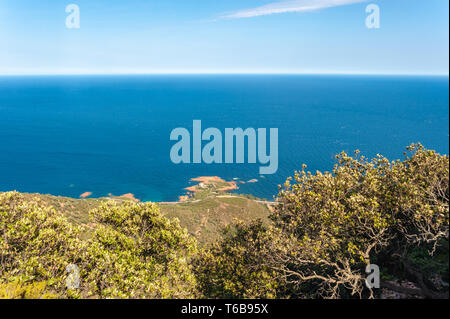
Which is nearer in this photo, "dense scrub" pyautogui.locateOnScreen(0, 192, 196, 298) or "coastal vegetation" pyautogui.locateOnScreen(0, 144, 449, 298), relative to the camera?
"coastal vegetation" pyautogui.locateOnScreen(0, 144, 449, 298)

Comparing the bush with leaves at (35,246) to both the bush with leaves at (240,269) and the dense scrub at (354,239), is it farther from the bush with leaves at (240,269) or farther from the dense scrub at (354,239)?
the dense scrub at (354,239)

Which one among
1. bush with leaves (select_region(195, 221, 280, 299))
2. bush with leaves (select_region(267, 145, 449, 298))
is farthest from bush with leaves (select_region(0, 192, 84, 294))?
bush with leaves (select_region(267, 145, 449, 298))

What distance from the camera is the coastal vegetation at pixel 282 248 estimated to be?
50.1ft

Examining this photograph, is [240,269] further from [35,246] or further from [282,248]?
[35,246]

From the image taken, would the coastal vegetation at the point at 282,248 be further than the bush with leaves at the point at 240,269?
No

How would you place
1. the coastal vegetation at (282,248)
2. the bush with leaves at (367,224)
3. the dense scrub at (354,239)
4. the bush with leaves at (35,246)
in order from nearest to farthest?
1. the dense scrub at (354,239)
2. the bush with leaves at (367,224)
3. the coastal vegetation at (282,248)
4. the bush with leaves at (35,246)

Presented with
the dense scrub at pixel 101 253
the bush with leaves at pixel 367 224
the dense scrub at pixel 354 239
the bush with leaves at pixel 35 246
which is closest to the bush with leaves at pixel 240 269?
the dense scrub at pixel 354 239

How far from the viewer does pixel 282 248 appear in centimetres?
1661

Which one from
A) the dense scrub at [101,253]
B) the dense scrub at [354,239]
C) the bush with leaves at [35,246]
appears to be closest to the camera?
the dense scrub at [354,239]

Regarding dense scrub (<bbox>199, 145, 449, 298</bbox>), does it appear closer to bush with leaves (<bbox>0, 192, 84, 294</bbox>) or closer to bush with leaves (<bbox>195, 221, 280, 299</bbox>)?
bush with leaves (<bbox>195, 221, 280, 299</bbox>)

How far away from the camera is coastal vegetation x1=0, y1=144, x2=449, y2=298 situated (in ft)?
50.1

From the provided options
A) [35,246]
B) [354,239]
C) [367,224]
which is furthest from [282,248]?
[35,246]
